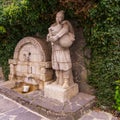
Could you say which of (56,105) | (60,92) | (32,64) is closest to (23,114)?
(56,105)

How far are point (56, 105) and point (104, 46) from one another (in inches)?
65.0

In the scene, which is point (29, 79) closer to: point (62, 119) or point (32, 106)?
point (32, 106)

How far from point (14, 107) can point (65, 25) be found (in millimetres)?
2262

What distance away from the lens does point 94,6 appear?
360 centimetres

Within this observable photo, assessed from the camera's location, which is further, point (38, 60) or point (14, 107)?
point (38, 60)

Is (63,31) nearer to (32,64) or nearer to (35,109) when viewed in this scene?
(32,64)

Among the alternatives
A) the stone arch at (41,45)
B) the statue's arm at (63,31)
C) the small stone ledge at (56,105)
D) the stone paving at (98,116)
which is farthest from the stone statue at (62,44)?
the stone paving at (98,116)

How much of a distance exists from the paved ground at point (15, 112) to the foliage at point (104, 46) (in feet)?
4.94

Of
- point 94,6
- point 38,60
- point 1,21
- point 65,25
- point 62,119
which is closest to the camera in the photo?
point 62,119

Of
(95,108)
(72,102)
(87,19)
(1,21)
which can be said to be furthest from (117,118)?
(1,21)

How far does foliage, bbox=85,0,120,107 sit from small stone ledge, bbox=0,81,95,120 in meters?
0.42

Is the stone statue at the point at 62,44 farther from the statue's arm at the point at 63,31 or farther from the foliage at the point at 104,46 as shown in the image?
the foliage at the point at 104,46

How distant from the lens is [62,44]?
3.80 meters

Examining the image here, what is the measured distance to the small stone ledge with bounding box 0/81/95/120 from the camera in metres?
3.38
